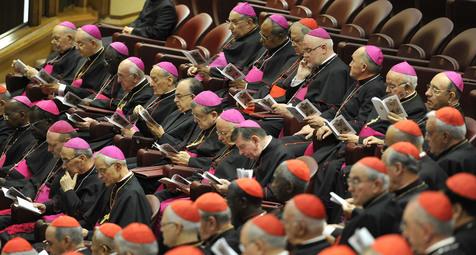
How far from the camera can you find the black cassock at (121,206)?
3.63 m

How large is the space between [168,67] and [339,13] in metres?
1.07

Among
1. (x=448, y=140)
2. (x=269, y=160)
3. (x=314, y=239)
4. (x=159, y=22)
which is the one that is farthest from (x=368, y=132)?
(x=159, y=22)

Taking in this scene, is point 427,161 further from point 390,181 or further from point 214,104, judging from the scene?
point 214,104

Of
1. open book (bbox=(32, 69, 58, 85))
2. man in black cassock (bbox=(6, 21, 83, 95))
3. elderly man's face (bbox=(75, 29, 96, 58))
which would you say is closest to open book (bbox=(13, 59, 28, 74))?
man in black cassock (bbox=(6, 21, 83, 95))

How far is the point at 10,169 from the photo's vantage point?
15.1 feet

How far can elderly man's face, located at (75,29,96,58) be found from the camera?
5.25m

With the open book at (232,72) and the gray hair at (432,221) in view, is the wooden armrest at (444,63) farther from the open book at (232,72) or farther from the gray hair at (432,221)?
the gray hair at (432,221)

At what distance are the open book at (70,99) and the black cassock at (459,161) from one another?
6.56 feet

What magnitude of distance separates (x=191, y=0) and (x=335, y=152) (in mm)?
2126

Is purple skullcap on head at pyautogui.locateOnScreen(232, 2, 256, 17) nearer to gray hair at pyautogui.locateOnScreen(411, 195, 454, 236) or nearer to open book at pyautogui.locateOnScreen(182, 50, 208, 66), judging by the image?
open book at pyautogui.locateOnScreen(182, 50, 208, 66)

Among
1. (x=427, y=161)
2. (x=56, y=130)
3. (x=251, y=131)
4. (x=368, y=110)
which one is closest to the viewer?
(x=427, y=161)

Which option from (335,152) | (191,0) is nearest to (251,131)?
(335,152)

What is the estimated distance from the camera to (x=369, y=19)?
16.7 feet

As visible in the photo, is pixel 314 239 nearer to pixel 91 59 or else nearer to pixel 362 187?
pixel 362 187
